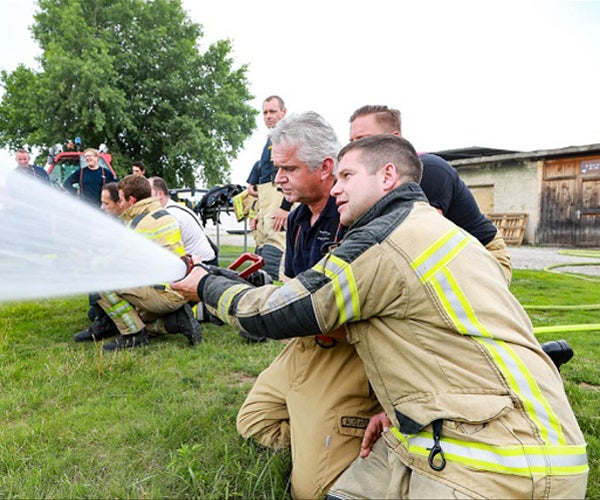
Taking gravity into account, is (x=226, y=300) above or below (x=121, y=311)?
above

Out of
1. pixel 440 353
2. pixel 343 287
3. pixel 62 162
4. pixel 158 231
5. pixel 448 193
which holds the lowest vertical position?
pixel 440 353

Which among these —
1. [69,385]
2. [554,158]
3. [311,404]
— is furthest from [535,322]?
[554,158]

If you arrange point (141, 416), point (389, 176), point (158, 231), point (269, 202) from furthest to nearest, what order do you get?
point (269, 202) < point (158, 231) < point (141, 416) < point (389, 176)

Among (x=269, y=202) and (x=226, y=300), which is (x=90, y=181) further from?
(x=226, y=300)

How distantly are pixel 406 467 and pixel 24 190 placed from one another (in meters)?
2.65

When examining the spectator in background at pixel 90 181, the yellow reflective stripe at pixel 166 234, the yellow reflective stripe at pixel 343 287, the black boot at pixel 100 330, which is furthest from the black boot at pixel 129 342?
the spectator in background at pixel 90 181

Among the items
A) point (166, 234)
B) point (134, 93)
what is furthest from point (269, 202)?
point (134, 93)

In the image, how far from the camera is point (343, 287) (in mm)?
1729

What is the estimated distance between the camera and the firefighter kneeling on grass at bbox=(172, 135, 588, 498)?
156 centimetres

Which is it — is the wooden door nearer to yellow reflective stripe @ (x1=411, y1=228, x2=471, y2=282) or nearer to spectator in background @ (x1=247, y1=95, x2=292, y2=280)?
spectator in background @ (x1=247, y1=95, x2=292, y2=280)

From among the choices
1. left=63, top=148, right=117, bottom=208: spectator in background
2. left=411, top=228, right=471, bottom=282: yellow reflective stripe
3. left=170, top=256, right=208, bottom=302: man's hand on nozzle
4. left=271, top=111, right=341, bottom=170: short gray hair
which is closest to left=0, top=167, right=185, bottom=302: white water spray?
left=170, top=256, right=208, bottom=302: man's hand on nozzle

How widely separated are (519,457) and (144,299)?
3.99 metres

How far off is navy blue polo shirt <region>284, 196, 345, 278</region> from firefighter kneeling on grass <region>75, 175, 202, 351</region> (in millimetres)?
1851

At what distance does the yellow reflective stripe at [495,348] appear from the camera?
1602mm
